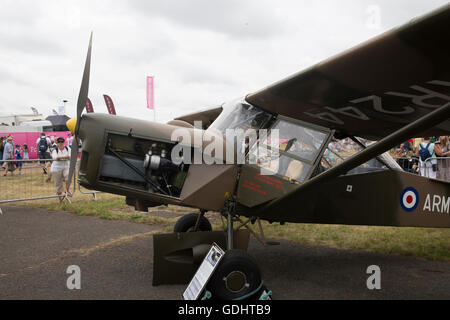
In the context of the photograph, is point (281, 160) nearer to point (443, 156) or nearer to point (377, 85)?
point (377, 85)

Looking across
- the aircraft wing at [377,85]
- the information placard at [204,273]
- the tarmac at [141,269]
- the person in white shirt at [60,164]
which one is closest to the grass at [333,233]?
the tarmac at [141,269]

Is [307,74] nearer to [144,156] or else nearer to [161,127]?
[161,127]

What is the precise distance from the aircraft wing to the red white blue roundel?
74 cm

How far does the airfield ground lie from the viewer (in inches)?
142

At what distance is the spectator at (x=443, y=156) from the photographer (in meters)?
7.62

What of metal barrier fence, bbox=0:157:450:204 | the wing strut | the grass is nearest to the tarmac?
the grass

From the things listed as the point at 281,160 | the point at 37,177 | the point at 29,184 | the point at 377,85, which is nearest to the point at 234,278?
the point at 281,160

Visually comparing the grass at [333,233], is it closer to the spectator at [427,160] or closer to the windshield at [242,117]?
the spectator at [427,160]

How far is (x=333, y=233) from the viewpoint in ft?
19.7

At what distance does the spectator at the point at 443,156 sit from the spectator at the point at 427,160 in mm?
101

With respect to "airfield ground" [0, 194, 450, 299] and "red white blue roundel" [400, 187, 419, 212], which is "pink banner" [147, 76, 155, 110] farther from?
"red white blue roundel" [400, 187, 419, 212]
